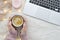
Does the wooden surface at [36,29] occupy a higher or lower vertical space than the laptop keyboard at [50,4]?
lower

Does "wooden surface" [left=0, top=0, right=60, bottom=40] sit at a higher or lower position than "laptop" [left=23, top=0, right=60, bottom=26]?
lower

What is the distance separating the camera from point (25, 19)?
81 centimetres

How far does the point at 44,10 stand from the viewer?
809 mm

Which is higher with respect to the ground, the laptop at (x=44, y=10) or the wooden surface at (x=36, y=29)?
the laptop at (x=44, y=10)

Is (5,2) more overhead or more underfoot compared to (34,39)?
more overhead

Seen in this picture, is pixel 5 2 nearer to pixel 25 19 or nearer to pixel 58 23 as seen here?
pixel 25 19

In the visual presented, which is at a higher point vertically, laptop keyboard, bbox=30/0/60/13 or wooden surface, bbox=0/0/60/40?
laptop keyboard, bbox=30/0/60/13

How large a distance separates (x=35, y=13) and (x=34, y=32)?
0.25 feet

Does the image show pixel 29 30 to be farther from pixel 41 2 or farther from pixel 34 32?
pixel 41 2

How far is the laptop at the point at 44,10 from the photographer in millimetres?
804

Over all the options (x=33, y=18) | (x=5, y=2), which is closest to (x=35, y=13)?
(x=33, y=18)

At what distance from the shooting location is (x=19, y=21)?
80cm

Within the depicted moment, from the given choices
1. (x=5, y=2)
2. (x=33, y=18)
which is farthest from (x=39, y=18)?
(x=5, y=2)

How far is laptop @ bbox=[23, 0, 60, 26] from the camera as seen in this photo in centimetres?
80
